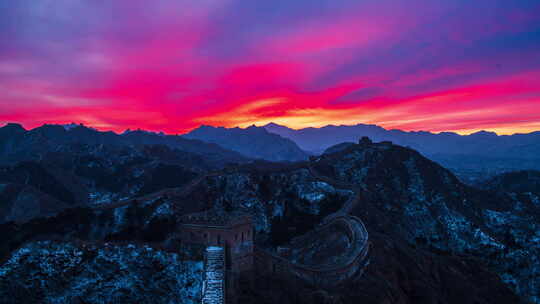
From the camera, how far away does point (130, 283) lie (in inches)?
1369

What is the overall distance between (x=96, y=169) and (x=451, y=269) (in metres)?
177

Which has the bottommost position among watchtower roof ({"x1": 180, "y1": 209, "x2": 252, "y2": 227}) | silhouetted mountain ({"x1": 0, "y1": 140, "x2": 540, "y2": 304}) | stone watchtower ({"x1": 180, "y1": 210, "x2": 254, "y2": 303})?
silhouetted mountain ({"x1": 0, "y1": 140, "x2": 540, "y2": 304})

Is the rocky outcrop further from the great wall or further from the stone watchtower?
the stone watchtower

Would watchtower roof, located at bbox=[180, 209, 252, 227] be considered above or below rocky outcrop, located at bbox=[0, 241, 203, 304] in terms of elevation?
above

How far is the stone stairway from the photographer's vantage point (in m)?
32.6

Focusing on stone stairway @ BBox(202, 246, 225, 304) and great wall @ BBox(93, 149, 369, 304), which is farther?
great wall @ BBox(93, 149, 369, 304)

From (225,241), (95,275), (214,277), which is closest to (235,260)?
(225,241)

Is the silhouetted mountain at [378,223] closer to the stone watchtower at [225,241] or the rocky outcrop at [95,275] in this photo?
the rocky outcrop at [95,275]

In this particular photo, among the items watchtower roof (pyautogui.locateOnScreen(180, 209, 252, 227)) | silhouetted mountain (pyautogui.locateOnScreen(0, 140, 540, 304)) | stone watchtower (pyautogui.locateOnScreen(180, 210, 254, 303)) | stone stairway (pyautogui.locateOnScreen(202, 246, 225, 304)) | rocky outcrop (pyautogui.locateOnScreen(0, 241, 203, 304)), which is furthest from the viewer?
silhouetted mountain (pyautogui.locateOnScreen(0, 140, 540, 304))

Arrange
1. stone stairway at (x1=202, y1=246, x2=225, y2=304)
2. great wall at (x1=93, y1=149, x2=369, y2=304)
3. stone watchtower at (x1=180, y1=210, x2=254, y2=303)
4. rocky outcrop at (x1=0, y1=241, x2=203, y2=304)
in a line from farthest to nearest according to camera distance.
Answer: stone watchtower at (x1=180, y1=210, x2=254, y2=303), great wall at (x1=93, y1=149, x2=369, y2=304), rocky outcrop at (x1=0, y1=241, x2=203, y2=304), stone stairway at (x1=202, y1=246, x2=225, y2=304)

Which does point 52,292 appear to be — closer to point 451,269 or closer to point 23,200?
point 451,269

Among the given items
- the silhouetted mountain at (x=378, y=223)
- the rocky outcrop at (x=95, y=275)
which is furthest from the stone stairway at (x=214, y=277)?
the silhouetted mountain at (x=378, y=223)

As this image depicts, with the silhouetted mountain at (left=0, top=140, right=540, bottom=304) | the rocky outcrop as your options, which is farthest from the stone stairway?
the silhouetted mountain at (left=0, top=140, right=540, bottom=304)

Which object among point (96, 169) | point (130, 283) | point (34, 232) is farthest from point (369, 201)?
point (96, 169)
